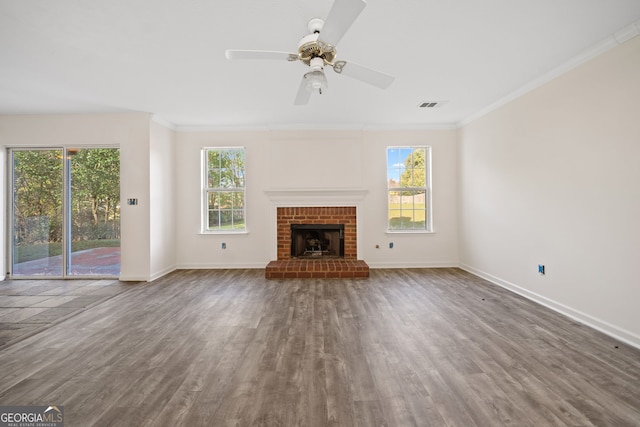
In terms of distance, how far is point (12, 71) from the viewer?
10.3 feet

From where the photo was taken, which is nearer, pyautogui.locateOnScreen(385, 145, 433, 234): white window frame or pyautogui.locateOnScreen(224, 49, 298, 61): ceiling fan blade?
pyautogui.locateOnScreen(224, 49, 298, 61): ceiling fan blade

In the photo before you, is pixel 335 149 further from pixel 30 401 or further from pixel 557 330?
pixel 30 401

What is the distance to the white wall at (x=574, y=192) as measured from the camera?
248 centimetres

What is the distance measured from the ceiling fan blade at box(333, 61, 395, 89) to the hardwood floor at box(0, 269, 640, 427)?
216 centimetres

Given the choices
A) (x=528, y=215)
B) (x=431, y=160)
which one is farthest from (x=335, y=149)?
(x=528, y=215)

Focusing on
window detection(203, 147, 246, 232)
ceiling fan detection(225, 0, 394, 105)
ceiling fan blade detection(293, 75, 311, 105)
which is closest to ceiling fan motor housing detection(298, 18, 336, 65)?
ceiling fan detection(225, 0, 394, 105)

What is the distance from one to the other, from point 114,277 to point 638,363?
6.12 metres

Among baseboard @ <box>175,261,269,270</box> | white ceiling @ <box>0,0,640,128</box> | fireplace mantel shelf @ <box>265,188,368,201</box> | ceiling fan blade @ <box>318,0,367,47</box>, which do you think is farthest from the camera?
baseboard @ <box>175,261,269,270</box>

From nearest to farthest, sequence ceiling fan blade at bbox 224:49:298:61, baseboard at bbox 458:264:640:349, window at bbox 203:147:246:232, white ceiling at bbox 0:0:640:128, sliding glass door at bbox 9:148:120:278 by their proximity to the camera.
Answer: ceiling fan blade at bbox 224:49:298:61 < white ceiling at bbox 0:0:640:128 < baseboard at bbox 458:264:640:349 < sliding glass door at bbox 9:148:120:278 < window at bbox 203:147:246:232

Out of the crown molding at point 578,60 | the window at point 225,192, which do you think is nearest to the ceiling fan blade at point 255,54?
the crown molding at point 578,60

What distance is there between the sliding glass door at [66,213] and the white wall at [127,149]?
6.9 inches

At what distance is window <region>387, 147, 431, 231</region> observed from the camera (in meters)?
5.57

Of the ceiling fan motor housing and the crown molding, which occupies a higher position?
the crown molding

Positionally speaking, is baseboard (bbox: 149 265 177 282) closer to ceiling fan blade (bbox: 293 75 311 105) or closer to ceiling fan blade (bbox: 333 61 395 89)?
ceiling fan blade (bbox: 293 75 311 105)
